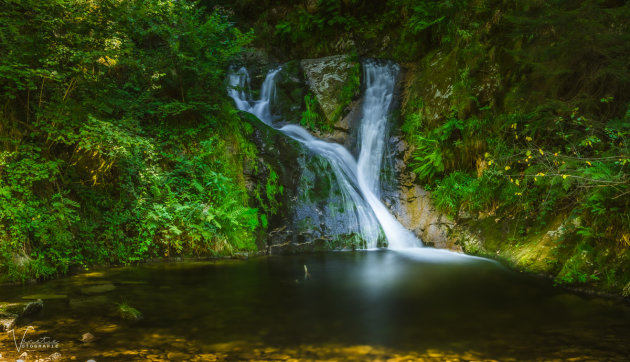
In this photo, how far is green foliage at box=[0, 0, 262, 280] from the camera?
5840mm

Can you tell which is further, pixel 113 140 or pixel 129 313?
pixel 113 140

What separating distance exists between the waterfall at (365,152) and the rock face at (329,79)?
82 centimetres

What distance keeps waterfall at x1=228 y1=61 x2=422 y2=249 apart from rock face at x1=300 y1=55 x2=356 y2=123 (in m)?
0.82

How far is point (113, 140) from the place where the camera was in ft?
22.1

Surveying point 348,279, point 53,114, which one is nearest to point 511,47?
point 348,279

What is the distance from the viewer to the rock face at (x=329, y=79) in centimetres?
1328

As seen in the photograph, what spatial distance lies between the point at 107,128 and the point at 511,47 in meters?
9.12

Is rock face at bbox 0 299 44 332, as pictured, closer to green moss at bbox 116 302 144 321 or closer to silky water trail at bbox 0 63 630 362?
silky water trail at bbox 0 63 630 362

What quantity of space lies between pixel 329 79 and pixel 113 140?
28.1 feet

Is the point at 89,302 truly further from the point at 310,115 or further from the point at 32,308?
the point at 310,115

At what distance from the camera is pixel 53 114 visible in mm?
6105

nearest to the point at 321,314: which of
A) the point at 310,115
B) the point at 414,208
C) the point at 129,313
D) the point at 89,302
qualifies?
the point at 129,313

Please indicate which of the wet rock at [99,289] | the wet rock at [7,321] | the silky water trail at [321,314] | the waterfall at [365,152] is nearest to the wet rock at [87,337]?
the silky water trail at [321,314]

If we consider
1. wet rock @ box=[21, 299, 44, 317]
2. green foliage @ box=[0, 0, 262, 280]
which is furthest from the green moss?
green foliage @ box=[0, 0, 262, 280]
